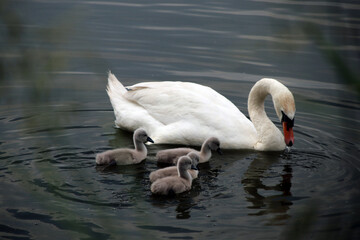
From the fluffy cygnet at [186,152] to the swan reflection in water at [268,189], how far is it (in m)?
0.56

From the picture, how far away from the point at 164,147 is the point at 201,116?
710mm

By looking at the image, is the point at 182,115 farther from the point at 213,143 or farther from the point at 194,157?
the point at 194,157

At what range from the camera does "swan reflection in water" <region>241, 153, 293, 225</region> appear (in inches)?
233

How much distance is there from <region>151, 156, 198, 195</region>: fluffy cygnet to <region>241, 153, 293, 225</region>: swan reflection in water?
713mm

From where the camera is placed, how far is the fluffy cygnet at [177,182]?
6.05m

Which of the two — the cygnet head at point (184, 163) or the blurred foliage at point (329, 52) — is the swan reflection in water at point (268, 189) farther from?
the blurred foliage at point (329, 52)

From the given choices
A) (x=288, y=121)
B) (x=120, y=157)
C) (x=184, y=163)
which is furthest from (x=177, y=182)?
(x=288, y=121)

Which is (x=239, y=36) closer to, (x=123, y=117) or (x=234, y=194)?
(x=123, y=117)

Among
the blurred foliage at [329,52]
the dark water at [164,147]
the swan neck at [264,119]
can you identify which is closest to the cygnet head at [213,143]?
the dark water at [164,147]

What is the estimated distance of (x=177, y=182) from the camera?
6152mm

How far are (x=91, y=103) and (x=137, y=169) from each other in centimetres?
302

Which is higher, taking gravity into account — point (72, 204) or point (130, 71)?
point (130, 71)

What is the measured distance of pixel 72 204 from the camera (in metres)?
5.66

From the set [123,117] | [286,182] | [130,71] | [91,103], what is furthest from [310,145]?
[130,71]
